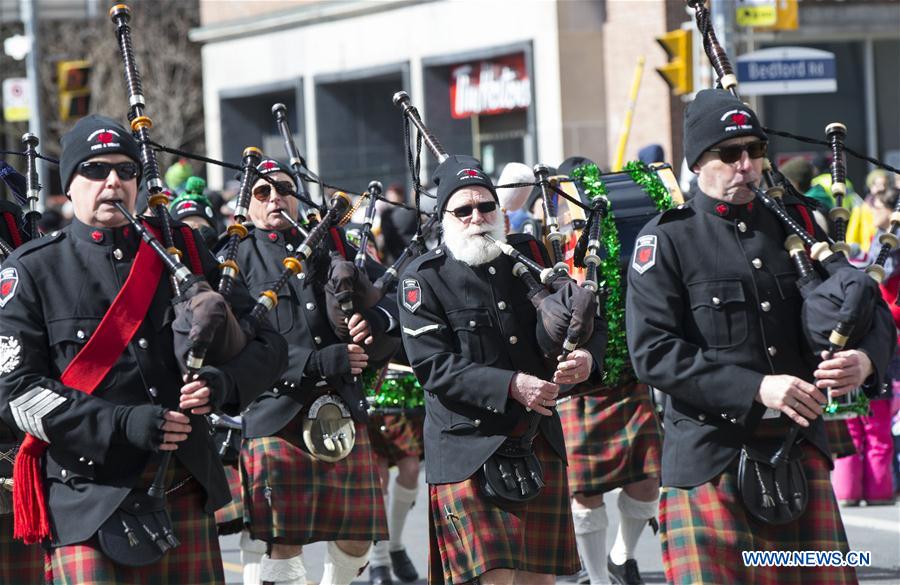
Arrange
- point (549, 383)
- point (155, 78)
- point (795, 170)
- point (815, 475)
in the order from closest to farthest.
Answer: point (815, 475), point (549, 383), point (795, 170), point (155, 78)

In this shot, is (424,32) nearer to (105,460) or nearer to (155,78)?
(155,78)

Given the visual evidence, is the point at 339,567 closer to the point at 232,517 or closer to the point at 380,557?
the point at 232,517

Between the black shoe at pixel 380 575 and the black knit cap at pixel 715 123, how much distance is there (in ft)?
11.5

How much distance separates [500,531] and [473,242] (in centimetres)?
99

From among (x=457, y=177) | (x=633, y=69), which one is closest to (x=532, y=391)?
(x=457, y=177)

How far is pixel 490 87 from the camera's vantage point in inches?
762

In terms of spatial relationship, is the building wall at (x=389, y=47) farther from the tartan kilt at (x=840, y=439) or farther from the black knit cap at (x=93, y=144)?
the black knit cap at (x=93, y=144)

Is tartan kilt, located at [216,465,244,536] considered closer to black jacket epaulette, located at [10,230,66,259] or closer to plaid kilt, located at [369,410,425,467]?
plaid kilt, located at [369,410,425,467]

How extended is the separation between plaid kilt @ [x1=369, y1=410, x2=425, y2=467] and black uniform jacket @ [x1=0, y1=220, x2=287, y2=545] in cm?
341

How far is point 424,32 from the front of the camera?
19922mm

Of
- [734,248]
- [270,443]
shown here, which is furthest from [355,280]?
[734,248]

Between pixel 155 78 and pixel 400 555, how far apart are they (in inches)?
900

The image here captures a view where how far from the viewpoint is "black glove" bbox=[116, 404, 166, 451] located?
14.4 ft

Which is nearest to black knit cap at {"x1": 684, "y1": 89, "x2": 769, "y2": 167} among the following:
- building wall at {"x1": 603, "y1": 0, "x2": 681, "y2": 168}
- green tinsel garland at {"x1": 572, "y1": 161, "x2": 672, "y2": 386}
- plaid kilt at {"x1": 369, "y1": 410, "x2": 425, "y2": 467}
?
green tinsel garland at {"x1": 572, "y1": 161, "x2": 672, "y2": 386}
